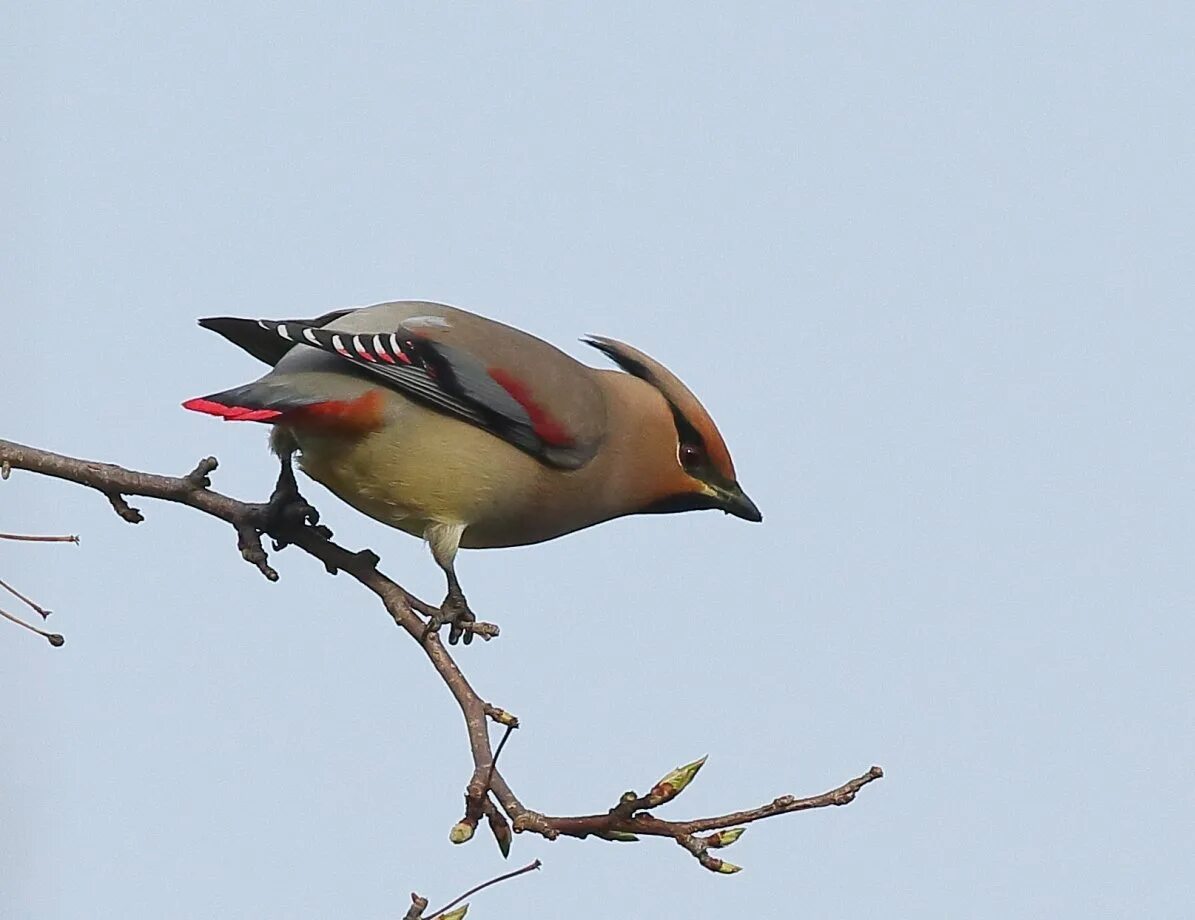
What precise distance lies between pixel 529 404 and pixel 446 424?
0.23 metres

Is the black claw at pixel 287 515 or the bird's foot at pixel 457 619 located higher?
the black claw at pixel 287 515

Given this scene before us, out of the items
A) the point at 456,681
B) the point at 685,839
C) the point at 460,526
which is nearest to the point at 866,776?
the point at 685,839

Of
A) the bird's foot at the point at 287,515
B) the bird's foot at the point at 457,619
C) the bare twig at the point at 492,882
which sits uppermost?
the bird's foot at the point at 287,515

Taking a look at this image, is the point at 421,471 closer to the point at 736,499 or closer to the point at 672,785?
the point at 736,499

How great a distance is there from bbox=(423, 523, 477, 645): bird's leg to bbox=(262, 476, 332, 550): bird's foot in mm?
263

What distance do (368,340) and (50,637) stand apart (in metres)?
1.09

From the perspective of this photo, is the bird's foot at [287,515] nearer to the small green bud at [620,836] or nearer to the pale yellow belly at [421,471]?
the pale yellow belly at [421,471]

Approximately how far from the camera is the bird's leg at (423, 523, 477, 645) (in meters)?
4.04

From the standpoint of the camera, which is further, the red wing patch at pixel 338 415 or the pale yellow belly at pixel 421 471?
the pale yellow belly at pixel 421 471

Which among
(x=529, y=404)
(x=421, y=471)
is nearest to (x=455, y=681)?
(x=421, y=471)

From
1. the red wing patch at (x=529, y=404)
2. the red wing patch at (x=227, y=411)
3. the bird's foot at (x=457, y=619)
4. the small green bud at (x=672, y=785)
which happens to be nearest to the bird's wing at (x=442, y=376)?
the red wing patch at (x=529, y=404)

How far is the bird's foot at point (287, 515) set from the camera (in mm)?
4117

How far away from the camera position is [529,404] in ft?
14.1

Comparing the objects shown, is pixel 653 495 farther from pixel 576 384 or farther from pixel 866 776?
pixel 866 776
